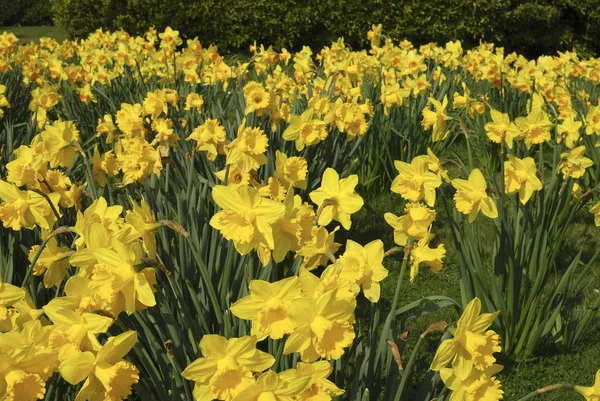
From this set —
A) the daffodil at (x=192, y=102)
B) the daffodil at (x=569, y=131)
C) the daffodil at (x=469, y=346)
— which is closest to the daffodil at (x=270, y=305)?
the daffodil at (x=469, y=346)

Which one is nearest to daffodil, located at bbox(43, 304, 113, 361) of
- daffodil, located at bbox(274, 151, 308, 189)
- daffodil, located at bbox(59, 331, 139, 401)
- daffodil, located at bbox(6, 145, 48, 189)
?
daffodil, located at bbox(59, 331, 139, 401)

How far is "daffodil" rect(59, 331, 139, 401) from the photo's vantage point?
3.67 ft

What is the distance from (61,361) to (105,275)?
7.2 inches

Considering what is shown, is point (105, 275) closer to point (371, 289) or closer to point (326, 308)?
point (326, 308)

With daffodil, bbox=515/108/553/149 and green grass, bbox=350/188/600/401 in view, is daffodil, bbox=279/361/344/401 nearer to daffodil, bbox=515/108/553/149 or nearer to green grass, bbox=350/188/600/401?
green grass, bbox=350/188/600/401

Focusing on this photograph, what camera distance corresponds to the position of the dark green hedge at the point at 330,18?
9.81 meters

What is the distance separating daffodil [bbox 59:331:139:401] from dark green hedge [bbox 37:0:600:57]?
8.93m

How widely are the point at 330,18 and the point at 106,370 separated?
30.9ft

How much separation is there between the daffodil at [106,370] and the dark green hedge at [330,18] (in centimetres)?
893

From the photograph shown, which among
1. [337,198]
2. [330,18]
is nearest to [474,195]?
[337,198]

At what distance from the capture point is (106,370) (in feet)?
3.73

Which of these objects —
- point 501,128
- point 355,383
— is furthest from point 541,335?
point 355,383

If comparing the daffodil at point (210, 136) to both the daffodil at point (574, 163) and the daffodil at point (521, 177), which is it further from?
the daffodil at point (574, 163)

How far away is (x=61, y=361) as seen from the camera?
3.83ft
